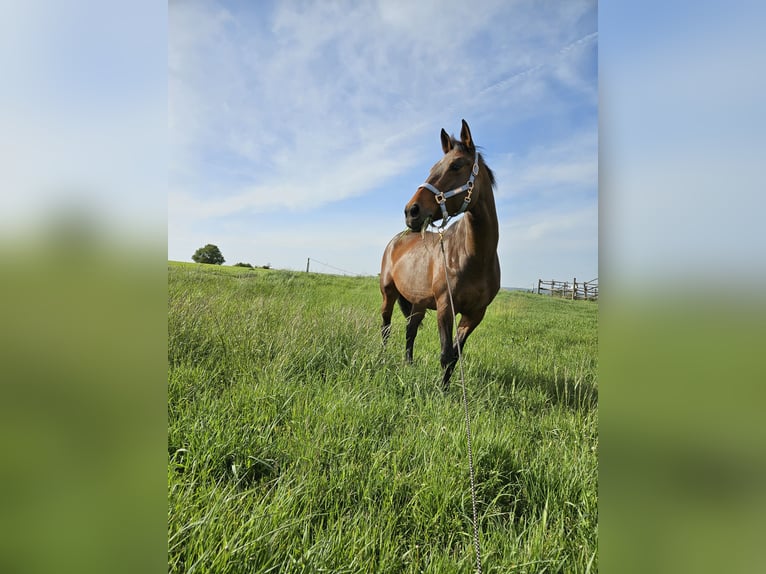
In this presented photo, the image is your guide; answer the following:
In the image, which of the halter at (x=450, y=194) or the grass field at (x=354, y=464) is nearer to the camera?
the grass field at (x=354, y=464)

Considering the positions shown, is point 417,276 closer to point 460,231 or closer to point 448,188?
point 460,231

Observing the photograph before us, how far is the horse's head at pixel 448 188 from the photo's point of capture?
119 inches

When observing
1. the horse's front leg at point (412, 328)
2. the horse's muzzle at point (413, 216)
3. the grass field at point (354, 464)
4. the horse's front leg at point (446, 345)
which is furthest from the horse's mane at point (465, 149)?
the grass field at point (354, 464)

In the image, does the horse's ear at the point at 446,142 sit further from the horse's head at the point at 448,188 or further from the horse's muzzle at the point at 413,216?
the horse's muzzle at the point at 413,216

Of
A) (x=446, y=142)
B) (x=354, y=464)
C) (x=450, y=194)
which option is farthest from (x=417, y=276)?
(x=354, y=464)

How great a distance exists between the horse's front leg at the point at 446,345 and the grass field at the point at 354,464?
0.21 meters

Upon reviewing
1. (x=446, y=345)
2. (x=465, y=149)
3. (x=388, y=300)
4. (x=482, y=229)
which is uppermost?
(x=465, y=149)

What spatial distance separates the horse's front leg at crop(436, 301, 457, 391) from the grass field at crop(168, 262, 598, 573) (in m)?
0.21

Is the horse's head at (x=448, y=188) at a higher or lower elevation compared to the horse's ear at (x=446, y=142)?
lower

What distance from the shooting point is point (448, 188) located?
3117mm

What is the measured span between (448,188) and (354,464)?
2400 mm

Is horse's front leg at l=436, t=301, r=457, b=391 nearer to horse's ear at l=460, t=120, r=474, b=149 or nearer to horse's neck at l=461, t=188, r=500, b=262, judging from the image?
horse's neck at l=461, t=188, r=500, b=262
